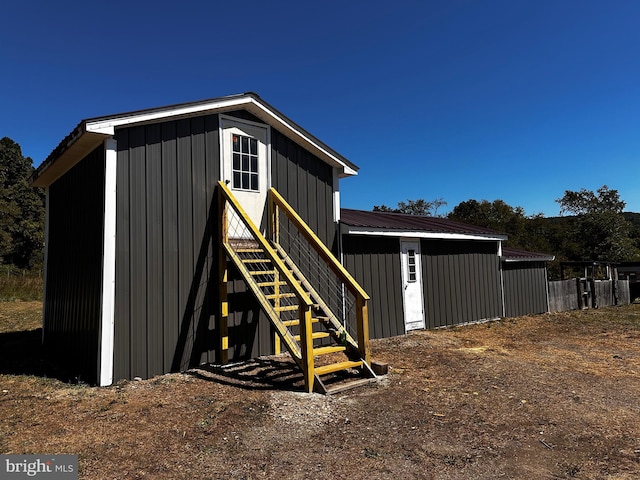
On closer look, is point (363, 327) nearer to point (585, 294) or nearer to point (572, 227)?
point (585, 294)

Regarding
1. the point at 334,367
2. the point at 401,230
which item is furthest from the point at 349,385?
the point at 401,230

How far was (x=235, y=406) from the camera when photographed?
4492 mm

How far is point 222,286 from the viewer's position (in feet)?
21.1

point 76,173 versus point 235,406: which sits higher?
point 76,173

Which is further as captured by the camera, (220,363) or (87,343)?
(220,363)

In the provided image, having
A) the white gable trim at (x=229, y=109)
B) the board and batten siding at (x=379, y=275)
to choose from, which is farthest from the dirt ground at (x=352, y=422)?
the white gable trim at (x=229, y=109)

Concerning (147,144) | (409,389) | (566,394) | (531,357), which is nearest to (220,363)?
(409,389)

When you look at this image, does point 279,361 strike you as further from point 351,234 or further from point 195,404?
point 351,234

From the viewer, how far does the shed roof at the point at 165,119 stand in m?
5.58

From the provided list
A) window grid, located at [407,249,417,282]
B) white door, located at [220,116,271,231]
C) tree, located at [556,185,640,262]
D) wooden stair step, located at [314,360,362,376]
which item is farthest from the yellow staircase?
tree, located at [556,185,640,262]

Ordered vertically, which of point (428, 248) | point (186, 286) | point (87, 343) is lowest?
point (87, 343)

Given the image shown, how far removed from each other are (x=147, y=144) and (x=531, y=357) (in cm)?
722

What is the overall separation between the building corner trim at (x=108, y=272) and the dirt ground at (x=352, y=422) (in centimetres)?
41

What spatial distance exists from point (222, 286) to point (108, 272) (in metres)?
1.65
